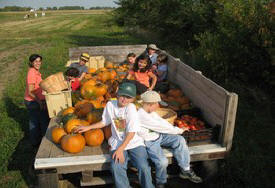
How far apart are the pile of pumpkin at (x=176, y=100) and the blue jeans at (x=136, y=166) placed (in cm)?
→ 169

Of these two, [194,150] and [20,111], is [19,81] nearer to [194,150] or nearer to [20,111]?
[20,111]

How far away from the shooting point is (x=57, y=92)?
4.20m

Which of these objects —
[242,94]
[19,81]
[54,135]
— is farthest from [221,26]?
[19,81]

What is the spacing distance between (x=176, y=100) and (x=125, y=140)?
2134 mm

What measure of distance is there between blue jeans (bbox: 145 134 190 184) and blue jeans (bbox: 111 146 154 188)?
0.11m

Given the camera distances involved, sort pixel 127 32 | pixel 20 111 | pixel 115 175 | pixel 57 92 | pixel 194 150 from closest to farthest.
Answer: pixel 115 175, pixel 194 150, pixel 57 92, pixel 20 111, pixel 127 32

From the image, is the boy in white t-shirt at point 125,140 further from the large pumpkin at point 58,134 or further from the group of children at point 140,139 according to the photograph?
the large pumpkin at point 58,134

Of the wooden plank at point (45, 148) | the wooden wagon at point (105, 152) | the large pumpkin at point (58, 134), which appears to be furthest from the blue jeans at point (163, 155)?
the wooden plank at point (45, 148)

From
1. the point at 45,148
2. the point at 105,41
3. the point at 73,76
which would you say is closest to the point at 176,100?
the point at 73,76

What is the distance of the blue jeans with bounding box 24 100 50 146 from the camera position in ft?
15.0

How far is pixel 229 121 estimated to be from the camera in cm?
328

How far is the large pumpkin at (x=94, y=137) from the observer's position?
3318mm

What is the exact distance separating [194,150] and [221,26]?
482 centimetres

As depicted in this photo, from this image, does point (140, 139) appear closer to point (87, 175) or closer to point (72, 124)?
point (87, 175)
